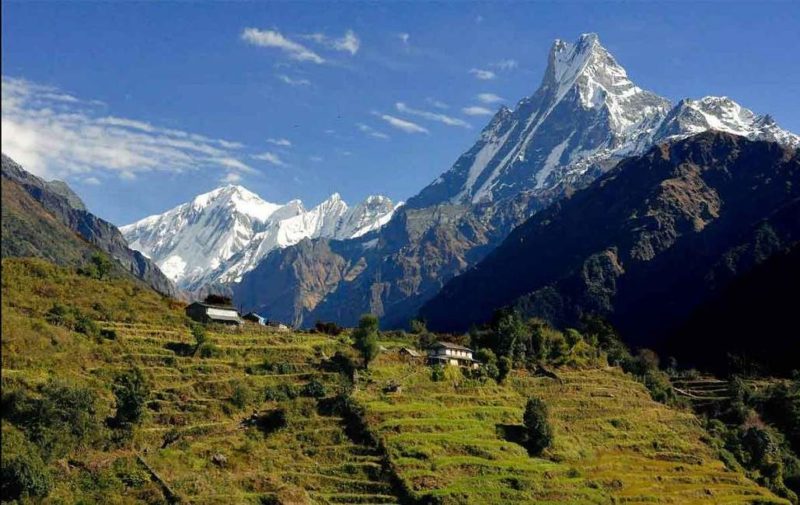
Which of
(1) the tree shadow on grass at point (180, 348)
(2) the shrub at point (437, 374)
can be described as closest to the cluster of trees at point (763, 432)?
(2) the shrub at point (437, 374)

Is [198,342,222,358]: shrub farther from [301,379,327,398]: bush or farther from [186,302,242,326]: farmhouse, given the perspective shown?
[186,302,242,326]: farmhouse

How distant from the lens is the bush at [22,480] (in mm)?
53250

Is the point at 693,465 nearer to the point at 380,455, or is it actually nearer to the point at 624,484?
the point at 624,484

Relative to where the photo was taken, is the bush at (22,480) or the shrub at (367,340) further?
the shrub at (367,340)

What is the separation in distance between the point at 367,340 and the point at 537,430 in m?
22.1

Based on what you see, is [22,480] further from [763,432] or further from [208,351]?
[763,432]

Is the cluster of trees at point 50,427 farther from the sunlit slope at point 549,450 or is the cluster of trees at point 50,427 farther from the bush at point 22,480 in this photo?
the sunlit slope at point 549,450

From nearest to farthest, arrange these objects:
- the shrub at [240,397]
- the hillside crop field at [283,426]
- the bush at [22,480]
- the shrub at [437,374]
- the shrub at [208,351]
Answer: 1. the bush at [22,480]
2. the hillside crop field at [283,426]
3. the shrub at [240,397]
4. the shrub at [208,351]
5. the shrub at [437,374]

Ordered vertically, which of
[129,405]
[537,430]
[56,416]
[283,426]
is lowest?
[56,416]

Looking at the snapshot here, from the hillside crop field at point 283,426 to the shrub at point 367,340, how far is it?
2176mm

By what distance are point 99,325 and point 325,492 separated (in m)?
35.8

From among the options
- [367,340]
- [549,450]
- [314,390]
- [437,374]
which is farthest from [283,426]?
[549,450]

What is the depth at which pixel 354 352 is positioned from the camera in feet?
310

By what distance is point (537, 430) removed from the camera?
79.9 m
